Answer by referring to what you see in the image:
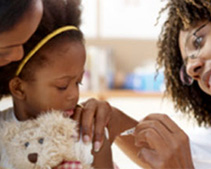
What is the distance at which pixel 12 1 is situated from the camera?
0.75 m

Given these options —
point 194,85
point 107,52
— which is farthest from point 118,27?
point 194,85

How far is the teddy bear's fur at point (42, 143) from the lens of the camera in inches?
33.2

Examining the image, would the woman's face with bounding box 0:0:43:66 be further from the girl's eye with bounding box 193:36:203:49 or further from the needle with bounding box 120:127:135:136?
the girl's eye with bounding box 193:36:203:49

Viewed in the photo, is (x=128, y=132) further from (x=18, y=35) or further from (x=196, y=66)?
(x=18, y=35)

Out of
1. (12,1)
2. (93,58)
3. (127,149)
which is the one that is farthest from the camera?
(93,58)

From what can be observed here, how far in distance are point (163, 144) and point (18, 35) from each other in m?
0.44

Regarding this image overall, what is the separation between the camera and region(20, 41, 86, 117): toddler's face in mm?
974

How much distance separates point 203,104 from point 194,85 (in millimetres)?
87

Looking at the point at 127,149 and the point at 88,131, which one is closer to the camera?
the point at 88,131

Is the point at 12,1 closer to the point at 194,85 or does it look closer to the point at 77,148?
the point at 77,148

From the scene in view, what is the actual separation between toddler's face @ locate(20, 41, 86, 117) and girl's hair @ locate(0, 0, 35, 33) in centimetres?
20

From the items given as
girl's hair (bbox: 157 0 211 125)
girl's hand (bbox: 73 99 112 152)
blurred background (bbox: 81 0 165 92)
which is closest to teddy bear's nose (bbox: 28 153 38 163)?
girl's hand (bbox: 73 99 112 152)

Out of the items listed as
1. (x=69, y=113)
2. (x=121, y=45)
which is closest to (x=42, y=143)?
(x=69, y=113)

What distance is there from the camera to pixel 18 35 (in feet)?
2.68
